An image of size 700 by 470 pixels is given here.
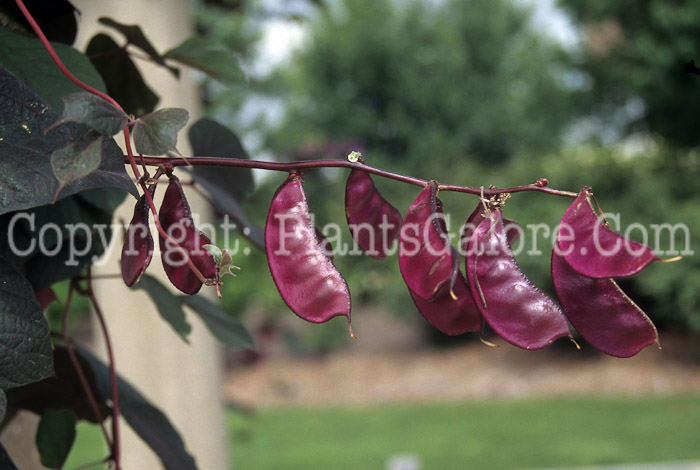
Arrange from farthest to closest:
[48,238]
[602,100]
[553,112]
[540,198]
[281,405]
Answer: [553,112] < [602,100] < [540,198] < [281,405] < [48,238]

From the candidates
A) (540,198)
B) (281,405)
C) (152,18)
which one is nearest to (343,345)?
(281,405)

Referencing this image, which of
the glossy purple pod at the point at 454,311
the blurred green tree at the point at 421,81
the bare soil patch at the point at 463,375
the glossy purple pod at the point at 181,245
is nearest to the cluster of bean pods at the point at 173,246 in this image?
the glossy purple pod at the point at 181,245

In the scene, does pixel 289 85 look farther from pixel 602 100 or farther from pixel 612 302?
pixel 612 302

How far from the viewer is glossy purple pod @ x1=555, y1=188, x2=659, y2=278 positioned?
1.07 ft

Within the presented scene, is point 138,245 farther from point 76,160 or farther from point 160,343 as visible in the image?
point 160,343

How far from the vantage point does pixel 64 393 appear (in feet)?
1.88

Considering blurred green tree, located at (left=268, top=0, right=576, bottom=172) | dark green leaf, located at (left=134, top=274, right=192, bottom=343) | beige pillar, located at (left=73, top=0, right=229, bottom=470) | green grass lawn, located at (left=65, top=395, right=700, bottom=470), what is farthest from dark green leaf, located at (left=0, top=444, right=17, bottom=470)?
blurred green tree, located at (left=268, top=0, right=576, bottom=172)

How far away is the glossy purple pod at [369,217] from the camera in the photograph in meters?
0.39

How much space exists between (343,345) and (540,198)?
249 cm

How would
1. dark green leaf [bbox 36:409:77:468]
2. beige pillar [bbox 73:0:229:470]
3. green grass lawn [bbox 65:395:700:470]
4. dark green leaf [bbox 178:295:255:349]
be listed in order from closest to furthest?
dark green leaf [bbox 36:409:77:468]
dark green leaf [bbox 178:295:255:349]
beige pillar [bbox 73:0:229:470]
green grass lawn [bbox 65:395:700:470]

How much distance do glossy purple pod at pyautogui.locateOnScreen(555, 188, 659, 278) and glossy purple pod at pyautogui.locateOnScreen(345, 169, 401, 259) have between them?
100 mm

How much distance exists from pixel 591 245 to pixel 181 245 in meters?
0.18

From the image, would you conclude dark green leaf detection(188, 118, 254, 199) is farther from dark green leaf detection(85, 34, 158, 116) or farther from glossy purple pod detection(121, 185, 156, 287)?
glossy purple pod detection(121, 185, 156, 287)

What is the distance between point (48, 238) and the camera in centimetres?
46
